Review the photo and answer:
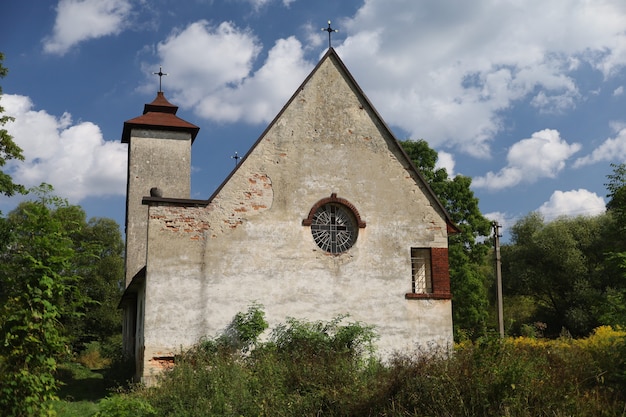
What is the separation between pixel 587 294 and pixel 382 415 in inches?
1146

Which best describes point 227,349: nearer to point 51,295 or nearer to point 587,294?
point 51,295

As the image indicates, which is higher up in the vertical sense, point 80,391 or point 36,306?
point 36,306

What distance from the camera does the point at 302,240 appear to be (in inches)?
674

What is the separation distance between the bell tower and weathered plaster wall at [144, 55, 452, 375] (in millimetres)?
11928

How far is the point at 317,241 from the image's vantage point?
57.3ft

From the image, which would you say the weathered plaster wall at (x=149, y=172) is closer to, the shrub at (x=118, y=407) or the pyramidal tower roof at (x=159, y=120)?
the pyramidal tower roof at (x=159, y=120)

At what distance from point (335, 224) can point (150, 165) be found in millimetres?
13951

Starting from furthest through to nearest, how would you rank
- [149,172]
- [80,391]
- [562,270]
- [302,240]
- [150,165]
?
[562,270], [150,165], [149,172], [80,391], [302,240]

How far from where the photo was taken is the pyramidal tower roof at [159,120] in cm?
2888

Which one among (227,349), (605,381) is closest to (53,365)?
(227,349)

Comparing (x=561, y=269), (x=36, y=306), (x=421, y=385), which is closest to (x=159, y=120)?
(x=36, y=306)

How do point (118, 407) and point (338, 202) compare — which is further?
point (338, 202)

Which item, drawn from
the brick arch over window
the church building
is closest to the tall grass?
the church building

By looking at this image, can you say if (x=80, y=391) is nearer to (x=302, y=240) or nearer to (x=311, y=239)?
(x=302, y=240)
